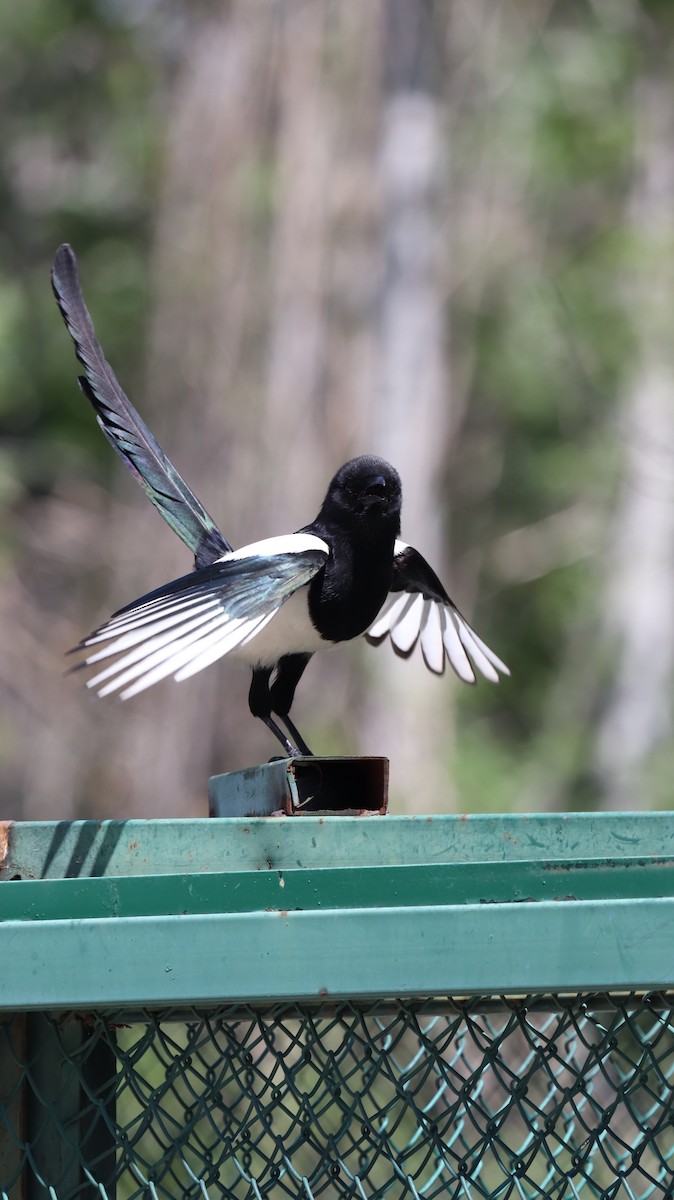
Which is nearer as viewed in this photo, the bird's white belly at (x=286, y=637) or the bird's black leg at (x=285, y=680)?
the bird's white belly at (x=286, y=637)

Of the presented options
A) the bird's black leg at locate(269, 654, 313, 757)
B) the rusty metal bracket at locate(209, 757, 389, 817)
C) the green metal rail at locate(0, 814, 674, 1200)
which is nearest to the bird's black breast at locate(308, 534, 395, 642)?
the bird's black leg at locate(269, 654, 313, 757)

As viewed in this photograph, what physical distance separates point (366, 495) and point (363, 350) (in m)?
Result: 4.99

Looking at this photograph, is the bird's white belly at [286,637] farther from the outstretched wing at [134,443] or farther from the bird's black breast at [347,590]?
the outstretched wing at [134,443]

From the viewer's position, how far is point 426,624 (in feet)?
11.2

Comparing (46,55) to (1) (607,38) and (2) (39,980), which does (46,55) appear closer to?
(1) (607,38)

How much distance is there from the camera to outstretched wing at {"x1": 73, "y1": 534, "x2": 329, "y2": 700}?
2.21m

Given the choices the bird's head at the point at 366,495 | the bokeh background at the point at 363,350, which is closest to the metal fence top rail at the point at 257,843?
the bird's head at the point at 366,495

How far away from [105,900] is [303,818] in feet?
1.17

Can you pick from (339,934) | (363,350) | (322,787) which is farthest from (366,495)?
(363,350)

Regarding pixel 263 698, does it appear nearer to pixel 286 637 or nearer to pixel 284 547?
pixel 286 637

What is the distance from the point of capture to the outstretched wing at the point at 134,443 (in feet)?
9.65

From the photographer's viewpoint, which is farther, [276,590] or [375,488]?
[375,488]

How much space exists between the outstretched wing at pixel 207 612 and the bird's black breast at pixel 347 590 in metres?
0.05

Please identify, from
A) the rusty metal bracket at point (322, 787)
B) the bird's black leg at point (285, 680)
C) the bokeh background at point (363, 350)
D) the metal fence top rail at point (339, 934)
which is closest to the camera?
the metal fence top rail at point (339, 934)
